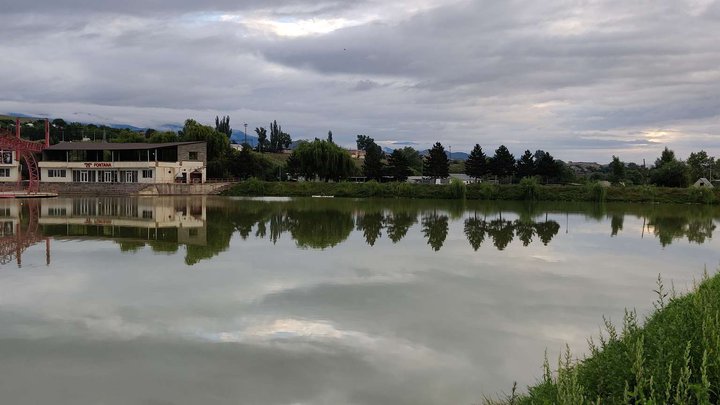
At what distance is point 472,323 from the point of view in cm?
923

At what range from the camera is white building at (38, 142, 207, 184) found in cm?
5900

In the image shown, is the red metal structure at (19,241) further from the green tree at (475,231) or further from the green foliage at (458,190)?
the green foliage at (458,190)

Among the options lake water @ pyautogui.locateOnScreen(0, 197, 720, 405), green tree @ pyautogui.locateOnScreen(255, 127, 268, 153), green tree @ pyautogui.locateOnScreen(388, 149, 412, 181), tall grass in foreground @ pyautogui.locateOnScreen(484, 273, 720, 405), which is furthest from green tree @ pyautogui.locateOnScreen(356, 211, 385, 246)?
green tree @ pyautogui.locateOnScreen(255, 127, 268, 153)

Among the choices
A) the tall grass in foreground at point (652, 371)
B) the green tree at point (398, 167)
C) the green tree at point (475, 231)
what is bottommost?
the green tree at point (475, 231)

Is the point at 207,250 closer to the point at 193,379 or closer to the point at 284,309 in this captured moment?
the point at 284,309

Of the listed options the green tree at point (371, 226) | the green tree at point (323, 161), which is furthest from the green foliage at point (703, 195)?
the green tree at point (371, 226)

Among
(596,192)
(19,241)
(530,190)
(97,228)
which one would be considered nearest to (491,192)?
(530,190)

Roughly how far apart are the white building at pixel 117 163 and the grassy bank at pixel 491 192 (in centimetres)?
686

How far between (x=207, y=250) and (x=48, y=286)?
6033mm

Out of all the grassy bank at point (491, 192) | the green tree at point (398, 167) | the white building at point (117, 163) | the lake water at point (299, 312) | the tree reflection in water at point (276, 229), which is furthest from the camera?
the green tree at point (398, 167)

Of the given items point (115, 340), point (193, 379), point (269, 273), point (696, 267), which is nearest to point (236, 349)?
point (193, 379)

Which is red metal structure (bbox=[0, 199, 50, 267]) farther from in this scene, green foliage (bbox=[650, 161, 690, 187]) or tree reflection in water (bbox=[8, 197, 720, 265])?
green foliage (bbox=[650, 161, 690, 187])

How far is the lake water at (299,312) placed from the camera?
6.55 metres

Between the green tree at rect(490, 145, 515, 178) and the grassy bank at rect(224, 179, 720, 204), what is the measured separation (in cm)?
1343
